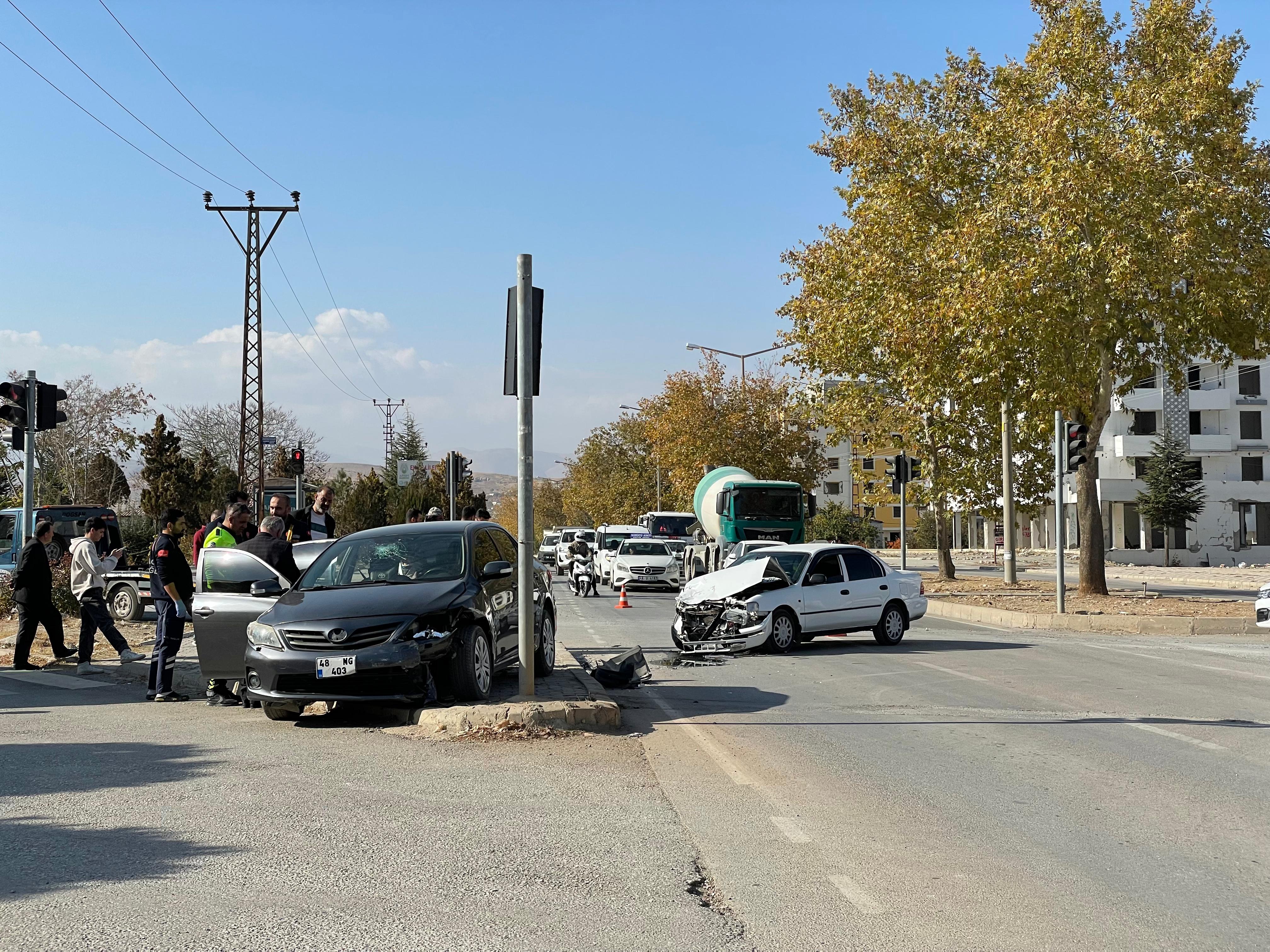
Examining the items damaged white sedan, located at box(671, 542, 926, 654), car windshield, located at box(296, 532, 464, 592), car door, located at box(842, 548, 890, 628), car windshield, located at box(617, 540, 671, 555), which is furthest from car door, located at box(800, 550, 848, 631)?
car windshield, located at box(617, 540, 671, 555)

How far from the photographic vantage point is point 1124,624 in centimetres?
2172

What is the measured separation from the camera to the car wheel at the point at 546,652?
13.1 metres

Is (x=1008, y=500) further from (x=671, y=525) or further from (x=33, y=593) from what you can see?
(x=33, y=593)

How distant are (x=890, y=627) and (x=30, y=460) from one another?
38.9 ft

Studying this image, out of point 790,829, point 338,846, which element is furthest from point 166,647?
point 790,829

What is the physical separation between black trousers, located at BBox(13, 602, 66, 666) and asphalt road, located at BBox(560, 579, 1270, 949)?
673 centimetres

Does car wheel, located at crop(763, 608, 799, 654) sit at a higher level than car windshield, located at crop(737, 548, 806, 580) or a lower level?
lower

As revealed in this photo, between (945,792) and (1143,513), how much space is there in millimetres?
55493

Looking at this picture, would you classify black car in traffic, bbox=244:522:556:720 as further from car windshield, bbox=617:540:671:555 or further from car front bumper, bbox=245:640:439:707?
car windshield, bbox=617:540:671:555

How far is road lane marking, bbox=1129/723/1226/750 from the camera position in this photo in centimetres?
949

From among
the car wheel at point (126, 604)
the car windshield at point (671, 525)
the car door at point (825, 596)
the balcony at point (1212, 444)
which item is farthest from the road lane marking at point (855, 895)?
the balcony at point (1212, 444)

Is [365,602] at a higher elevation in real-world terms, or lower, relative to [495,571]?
lower

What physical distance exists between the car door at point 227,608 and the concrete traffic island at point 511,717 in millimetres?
1817


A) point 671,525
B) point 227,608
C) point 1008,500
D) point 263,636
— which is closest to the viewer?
point 263,636
